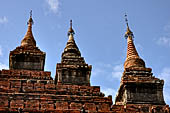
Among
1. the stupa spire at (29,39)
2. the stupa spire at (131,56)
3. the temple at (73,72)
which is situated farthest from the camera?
the stupa spire at (29,39)

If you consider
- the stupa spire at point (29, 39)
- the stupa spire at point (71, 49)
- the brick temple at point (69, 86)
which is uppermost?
the stupa spire at point (29, 39)

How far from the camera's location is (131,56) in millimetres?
22141

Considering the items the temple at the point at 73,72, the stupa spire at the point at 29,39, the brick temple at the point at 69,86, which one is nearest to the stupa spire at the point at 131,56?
the brick temple at the point at 69,86

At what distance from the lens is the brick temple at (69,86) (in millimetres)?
13328

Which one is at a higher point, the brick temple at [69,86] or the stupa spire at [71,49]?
the stupa spire at [71,49]

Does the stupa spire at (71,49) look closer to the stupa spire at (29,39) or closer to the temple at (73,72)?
the temple at (73,72)

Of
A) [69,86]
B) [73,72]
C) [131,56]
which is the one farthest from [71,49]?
[69,86]

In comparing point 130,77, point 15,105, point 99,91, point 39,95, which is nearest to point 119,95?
point 130,77

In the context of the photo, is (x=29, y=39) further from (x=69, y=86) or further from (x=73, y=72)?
(x=69, y=86)

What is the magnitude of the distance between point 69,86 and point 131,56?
823cm

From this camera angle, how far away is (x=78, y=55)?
71.3 feet

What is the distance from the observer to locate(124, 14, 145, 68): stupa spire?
21.2m

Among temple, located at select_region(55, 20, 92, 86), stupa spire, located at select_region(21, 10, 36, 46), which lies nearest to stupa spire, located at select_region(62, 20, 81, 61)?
temple, located at select_region(55, 20, 92, 86)

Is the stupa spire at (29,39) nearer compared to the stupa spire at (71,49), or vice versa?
the stupa spire at (71,49)
